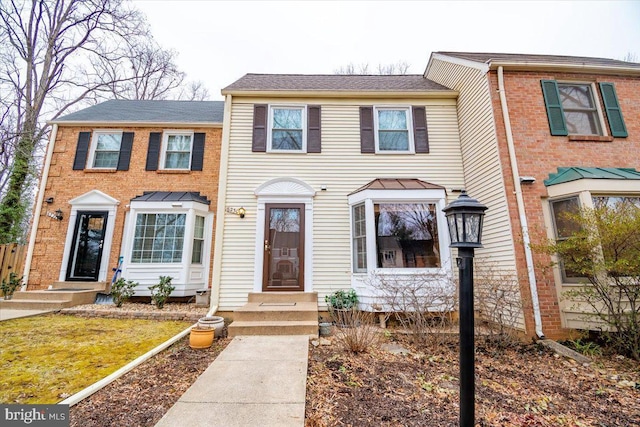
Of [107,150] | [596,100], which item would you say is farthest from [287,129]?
[596,100]

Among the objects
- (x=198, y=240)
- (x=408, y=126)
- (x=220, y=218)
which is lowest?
(x=198, y=240)

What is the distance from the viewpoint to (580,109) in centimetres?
588

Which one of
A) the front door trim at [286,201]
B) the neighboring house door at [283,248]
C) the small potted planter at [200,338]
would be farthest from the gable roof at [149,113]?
the small potted planter at [200,338]

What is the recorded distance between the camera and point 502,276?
5090 millimetres

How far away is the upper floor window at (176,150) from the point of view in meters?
8.34

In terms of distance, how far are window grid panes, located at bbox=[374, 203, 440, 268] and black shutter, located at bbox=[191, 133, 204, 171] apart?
5667 millimetres

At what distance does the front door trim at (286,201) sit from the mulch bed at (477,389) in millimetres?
2481

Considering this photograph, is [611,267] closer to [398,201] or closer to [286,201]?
[398,201]

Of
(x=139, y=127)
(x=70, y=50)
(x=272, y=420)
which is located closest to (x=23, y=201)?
(x=139, y=127)

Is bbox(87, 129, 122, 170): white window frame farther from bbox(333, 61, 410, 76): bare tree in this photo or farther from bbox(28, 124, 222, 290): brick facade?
bbox(333, 61, 410, 76): bare tree

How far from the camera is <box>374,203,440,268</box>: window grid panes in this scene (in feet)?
19.7

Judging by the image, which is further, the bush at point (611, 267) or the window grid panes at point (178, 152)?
the window grid panes at point (178, 152)

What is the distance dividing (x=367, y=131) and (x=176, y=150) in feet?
19.7

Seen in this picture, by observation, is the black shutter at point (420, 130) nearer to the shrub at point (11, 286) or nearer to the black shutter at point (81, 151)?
the black shutter at point (81, 151)
